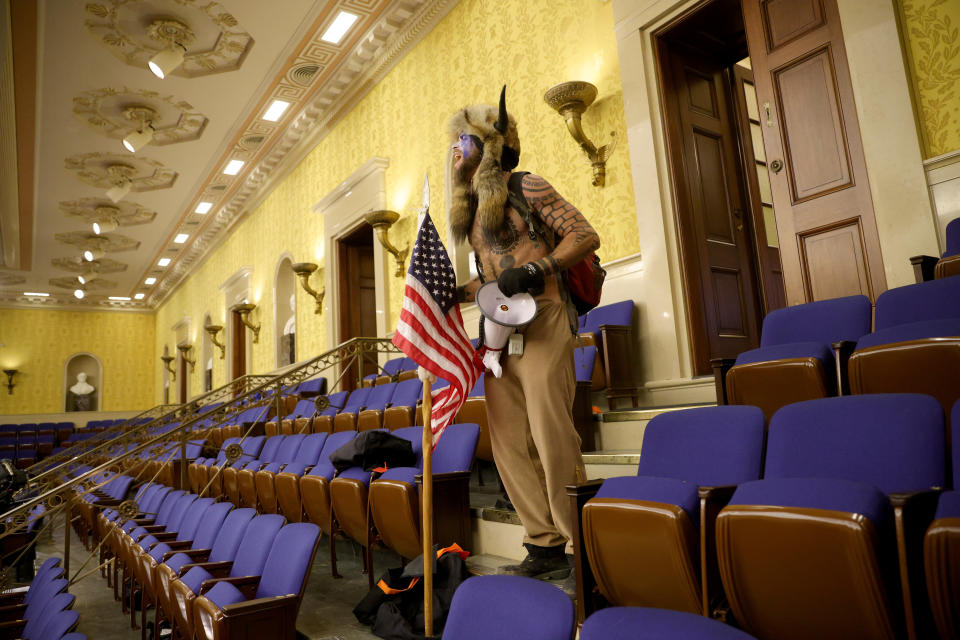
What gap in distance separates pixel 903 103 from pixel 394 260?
4631mm

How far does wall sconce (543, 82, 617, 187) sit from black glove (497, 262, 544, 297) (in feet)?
8.18

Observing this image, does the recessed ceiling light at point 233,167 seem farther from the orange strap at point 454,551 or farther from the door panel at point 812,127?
the orange strap at point 454,551

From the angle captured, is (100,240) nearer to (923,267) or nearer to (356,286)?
(356,286)

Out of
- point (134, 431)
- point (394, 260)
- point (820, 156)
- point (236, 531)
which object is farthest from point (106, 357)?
point (820, 156)

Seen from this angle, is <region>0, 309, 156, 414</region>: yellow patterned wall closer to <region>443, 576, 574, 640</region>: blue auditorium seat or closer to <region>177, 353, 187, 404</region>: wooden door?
<region>177, 353, 187, 404</region>: wooden door

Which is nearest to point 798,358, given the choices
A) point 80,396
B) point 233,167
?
point 233,167

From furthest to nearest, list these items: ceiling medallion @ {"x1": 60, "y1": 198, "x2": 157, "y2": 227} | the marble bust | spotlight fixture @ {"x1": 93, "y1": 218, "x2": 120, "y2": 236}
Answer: the marble bust → spotlight fixture @ {"x1": 93, "y1": 218, "x2": 120, "y2": 236} → ceiling medallion @ {"x1": 60, "y1": 198, "x2": 157, "y2": 227}

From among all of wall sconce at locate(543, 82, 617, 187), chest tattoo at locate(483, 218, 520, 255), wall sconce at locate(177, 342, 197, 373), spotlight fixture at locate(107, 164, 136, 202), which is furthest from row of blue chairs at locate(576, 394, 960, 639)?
wall sconce at locate(177, 342, 197, 373)

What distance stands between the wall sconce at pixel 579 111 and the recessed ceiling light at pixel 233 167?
6.61 meters

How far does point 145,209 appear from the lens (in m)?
11.0

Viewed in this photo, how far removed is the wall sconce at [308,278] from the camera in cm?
778

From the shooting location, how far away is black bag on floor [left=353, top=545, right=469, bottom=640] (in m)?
2.00

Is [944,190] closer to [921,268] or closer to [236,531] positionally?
[921,268]

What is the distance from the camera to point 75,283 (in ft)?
49.6
